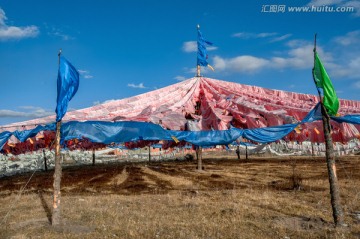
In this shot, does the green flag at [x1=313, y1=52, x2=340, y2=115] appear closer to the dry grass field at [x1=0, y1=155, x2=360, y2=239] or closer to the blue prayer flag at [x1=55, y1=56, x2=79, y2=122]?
the dry grass field at [x1=0, y1=155, x2=360, y2=239]

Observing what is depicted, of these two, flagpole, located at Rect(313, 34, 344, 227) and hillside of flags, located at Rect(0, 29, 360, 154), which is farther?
hillside of flags, located at Rect(0, 29, 360, 154)

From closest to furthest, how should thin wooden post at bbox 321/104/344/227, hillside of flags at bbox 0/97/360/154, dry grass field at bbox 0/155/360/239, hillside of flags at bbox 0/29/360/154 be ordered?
dry grass field at bbox 0/155/360/239 < thin wooden post at bbox 321/104/344/227 < hillside of flags at bbox 0/29/360/154 < hillside of flags at bbox 0/97/360/154

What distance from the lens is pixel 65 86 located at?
816 centimetres

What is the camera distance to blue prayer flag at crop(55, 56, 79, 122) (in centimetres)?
812

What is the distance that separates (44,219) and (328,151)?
7.57 metres

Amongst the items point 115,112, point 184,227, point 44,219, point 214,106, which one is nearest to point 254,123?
point 214,106

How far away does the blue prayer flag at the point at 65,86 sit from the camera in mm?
8125

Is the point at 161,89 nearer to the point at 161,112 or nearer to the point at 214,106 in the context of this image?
the point at 161,112

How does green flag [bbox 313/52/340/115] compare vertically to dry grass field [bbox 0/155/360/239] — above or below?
above

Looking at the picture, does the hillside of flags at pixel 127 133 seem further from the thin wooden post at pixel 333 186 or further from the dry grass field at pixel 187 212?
the thin wooden post at pixel 333 186

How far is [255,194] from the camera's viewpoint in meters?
12.1

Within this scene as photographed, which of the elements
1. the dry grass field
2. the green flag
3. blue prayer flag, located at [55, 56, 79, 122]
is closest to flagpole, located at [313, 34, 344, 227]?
the green flag

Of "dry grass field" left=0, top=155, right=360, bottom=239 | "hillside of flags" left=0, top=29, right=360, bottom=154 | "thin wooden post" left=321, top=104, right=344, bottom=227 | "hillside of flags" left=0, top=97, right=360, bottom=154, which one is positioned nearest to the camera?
"dry grass field" left=0, top=155, right=360, bottom=239

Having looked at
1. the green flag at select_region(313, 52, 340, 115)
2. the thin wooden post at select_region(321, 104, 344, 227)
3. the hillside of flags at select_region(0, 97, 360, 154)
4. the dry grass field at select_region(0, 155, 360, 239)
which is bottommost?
the dry grass field at select_region(0, 155, 360, 239)
